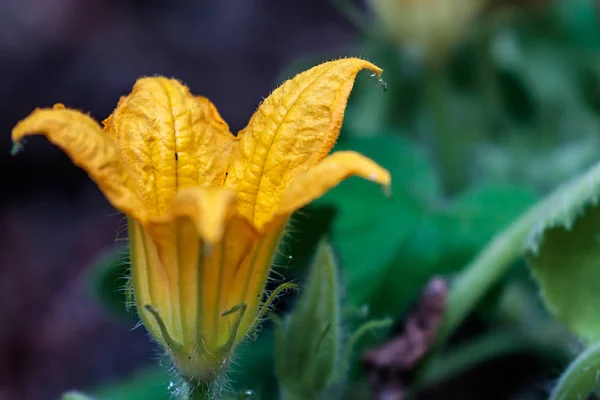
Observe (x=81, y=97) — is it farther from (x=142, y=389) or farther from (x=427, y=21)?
(x=142, y=389)

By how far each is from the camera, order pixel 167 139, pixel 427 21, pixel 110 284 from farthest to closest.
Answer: pixel 427 21
pixel 110 284
pixel 167 139

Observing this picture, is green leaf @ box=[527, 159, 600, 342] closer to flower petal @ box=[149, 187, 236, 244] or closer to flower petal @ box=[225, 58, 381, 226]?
flower petal @ box=[225, 58, 381, 226]

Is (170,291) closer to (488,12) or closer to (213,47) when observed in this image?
(488,12)

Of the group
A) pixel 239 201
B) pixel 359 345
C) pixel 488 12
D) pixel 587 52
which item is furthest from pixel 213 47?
pixel 239 201

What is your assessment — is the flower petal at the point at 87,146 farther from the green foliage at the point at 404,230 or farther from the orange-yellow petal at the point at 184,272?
the green foliage at the point at 404,230

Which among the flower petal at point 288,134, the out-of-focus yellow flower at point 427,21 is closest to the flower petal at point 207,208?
the flower petal at point 288,134

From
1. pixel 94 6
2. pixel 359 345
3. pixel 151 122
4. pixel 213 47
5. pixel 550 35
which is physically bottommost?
pixel 359 345

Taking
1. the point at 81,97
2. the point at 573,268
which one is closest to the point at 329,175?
the point at 573,268
